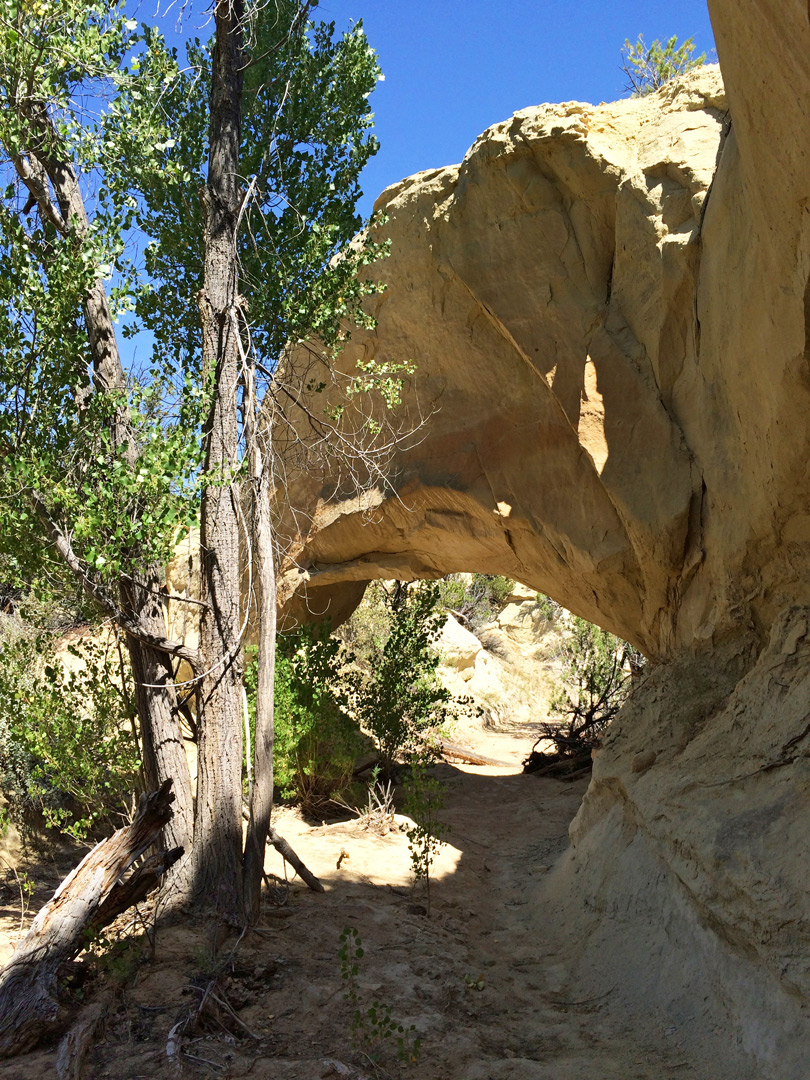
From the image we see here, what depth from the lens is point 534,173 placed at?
7.24 m

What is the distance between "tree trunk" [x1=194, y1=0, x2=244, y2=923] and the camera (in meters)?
5.55

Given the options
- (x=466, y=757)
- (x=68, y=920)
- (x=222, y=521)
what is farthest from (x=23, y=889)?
(x=466, y=757)

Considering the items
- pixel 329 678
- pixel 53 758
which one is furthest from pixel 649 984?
pixel 329 678

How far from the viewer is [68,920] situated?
4383 mm

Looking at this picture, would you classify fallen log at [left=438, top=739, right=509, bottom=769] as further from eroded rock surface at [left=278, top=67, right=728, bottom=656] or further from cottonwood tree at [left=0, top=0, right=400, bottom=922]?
cottonwood tree at [left=0, top=0, right=400, bottom=922]

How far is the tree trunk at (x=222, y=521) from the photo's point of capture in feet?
18.2

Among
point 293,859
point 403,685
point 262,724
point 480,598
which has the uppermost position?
point 480,598

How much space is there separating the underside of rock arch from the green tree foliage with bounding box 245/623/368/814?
1.21 meters

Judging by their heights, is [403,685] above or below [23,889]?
above

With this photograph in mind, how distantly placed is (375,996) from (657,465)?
4.29 m

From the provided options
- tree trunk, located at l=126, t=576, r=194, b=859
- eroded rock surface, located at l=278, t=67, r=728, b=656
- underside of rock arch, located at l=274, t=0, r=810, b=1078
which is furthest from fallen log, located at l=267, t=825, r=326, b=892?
eroded rock surface, located at l=278, t=67, r=728, b=656

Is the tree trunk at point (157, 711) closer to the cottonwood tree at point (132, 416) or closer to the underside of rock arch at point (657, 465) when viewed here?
the cottonwood tree at point (132, 416)

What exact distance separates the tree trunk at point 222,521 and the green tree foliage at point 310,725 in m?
2.86

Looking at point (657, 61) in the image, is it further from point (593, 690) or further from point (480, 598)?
point (480, 598)
